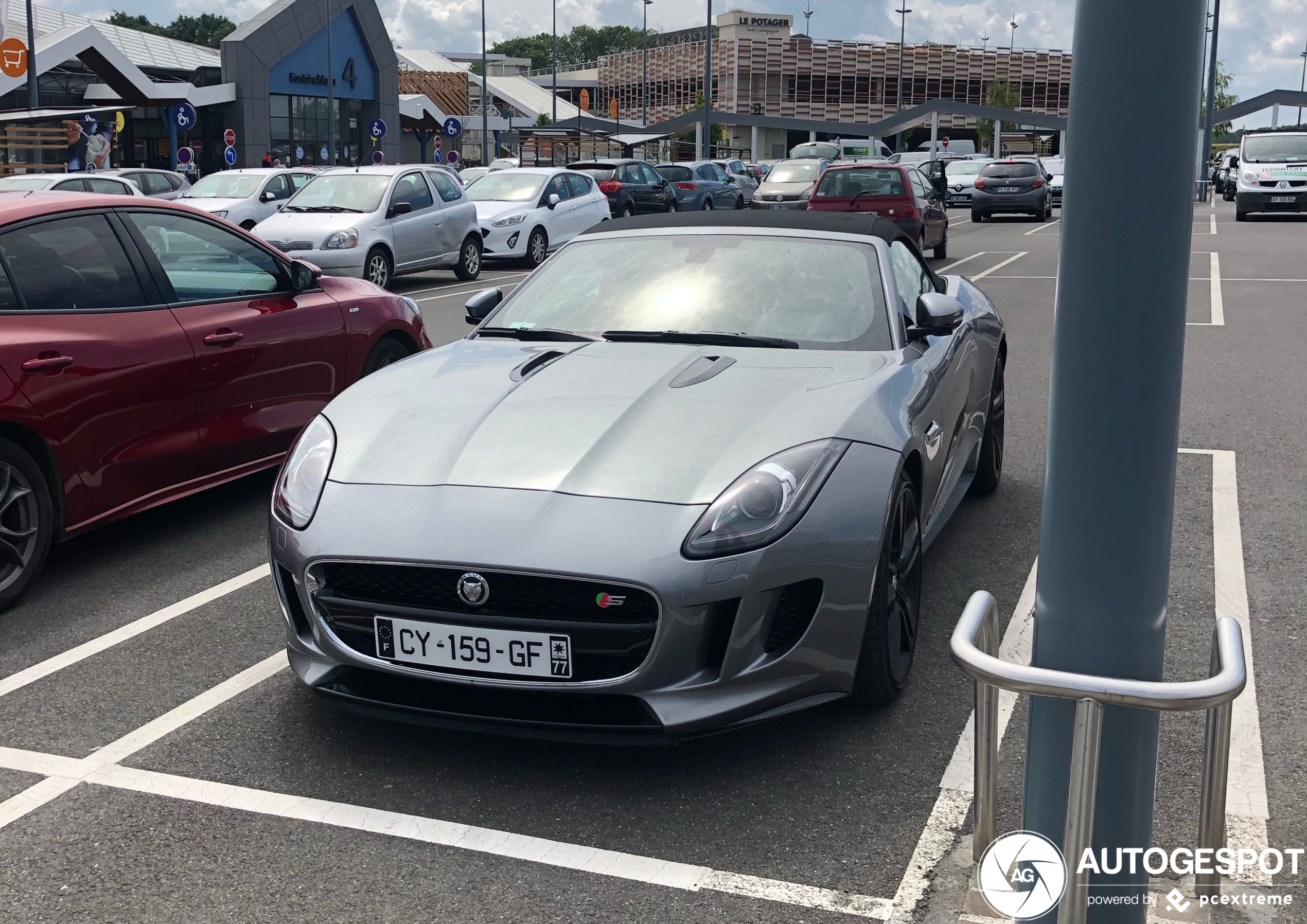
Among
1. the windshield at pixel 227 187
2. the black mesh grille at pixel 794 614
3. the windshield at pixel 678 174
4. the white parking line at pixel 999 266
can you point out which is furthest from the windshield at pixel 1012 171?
the black mesh grille at pixel 794 614

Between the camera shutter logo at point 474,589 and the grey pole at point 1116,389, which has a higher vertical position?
the grey pole at point 1116,389

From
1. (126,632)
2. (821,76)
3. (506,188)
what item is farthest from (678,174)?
(821,76)

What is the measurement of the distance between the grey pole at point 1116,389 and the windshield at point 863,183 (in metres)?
18.3

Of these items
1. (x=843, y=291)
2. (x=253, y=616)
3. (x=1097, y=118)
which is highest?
(x=1097, y=118)

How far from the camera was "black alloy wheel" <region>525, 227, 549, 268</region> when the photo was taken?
21.1 metres

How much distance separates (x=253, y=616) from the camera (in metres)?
4.87

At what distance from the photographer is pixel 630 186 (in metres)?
28.1

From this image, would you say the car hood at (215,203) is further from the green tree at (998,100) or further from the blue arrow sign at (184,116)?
Answer: the green tree at (998,100)

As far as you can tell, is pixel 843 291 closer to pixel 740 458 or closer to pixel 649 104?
pixel 740 458

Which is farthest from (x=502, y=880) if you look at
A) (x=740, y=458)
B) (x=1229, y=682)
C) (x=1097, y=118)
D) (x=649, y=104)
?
(x=649, y=104)

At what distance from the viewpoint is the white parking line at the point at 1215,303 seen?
13.4 meters

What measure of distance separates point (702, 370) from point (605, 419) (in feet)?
1.91

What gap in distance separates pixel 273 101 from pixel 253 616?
169ft

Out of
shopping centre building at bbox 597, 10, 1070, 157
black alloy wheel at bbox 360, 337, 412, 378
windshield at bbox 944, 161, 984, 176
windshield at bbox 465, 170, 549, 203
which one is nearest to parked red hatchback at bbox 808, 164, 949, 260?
windshield at bbox 465, 170, 549, 203
